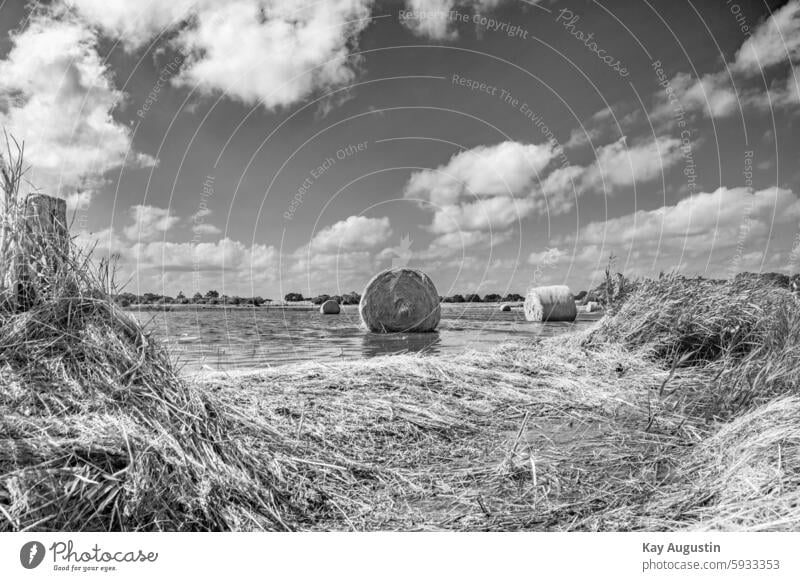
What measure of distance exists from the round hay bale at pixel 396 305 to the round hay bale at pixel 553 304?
13.0ft

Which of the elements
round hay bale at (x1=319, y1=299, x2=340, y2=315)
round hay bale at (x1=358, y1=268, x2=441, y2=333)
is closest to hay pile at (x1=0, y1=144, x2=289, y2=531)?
round hay bale at (x1=358, y1=268, x2=441, y2=333)

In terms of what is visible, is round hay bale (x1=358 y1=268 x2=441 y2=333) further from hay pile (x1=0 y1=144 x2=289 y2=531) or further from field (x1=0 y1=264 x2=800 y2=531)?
hay pile (x1=0 y1=144 x2=289 y2=531)

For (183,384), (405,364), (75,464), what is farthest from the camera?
(405,364)

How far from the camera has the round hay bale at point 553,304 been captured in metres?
13.5

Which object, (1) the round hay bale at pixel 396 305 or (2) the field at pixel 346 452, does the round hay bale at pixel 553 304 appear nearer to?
(1) the round hay bale at pixel 396 305

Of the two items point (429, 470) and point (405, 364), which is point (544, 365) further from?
point (429, 470)
